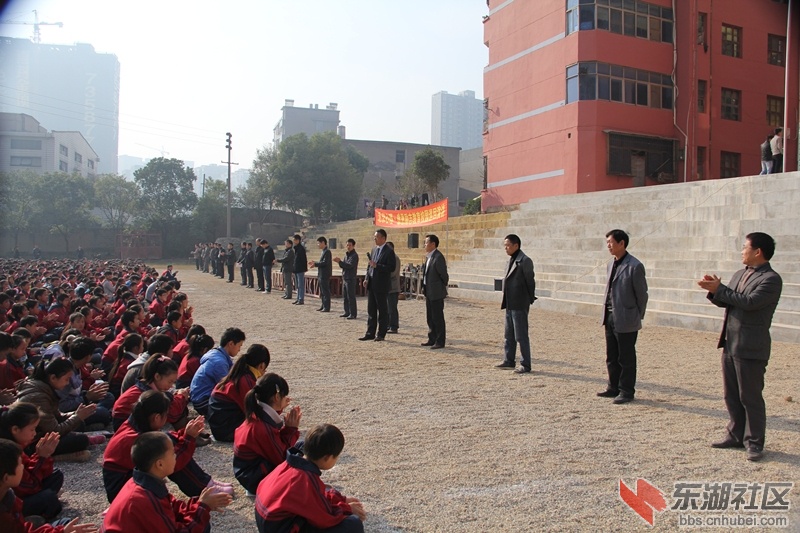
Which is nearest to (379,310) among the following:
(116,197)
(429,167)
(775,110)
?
(775,110)

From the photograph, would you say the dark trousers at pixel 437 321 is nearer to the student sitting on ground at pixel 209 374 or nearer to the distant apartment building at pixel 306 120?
the student sitting on ground at pixel 209 374

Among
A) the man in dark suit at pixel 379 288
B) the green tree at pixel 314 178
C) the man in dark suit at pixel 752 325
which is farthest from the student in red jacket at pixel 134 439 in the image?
the green tree at pixel 314 178

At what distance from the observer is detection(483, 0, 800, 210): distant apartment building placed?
2278 cm

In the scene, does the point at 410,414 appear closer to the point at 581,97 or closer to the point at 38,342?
the point at 38,342

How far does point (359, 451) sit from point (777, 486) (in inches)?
110

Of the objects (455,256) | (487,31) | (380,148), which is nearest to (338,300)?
(455,256)

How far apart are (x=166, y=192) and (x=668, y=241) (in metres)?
42.2

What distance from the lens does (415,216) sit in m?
20.9

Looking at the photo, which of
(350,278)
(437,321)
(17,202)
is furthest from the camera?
(17,202)

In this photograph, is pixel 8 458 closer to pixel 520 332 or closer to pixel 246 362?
pixel 246 362

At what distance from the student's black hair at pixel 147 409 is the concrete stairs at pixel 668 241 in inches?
379

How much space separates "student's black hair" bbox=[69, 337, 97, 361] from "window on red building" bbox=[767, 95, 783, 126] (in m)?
27.8

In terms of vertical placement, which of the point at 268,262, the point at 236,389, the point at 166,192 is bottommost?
the point at 236,389

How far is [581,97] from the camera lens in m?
22.8
